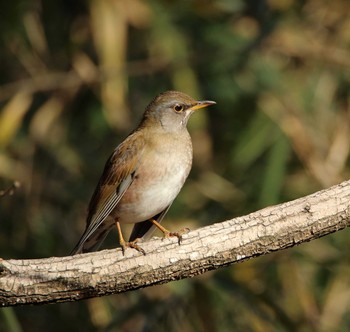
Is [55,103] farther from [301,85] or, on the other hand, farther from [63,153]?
[301,85]

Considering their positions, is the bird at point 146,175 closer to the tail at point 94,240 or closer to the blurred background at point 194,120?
the tail at point 94,240

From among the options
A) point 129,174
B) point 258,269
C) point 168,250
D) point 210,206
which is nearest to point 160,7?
point 210,206

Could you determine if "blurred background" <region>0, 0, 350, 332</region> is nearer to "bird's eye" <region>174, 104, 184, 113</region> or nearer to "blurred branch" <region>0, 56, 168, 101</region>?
"blurred branch" <region>0, 56, 168, 101</region>

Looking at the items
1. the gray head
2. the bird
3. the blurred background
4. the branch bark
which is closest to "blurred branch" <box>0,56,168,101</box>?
the blurred background

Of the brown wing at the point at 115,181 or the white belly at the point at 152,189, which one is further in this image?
the brown wing at the point at 115,181

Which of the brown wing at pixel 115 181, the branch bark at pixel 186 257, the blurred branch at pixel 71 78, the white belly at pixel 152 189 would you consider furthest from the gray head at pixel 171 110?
the blurred branch at pixel 71 78

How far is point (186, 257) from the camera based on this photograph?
5.77 meters

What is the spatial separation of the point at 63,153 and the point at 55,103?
2.05ft

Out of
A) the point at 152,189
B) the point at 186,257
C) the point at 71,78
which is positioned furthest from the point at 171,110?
the point at 71,78

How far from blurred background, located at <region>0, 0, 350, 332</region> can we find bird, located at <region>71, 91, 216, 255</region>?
79.0 inches

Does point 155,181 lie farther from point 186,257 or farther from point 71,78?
point 71,78

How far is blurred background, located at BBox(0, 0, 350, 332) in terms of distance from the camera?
380 inches

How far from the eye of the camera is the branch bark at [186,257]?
5.70m

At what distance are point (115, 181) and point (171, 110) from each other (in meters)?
0.74
